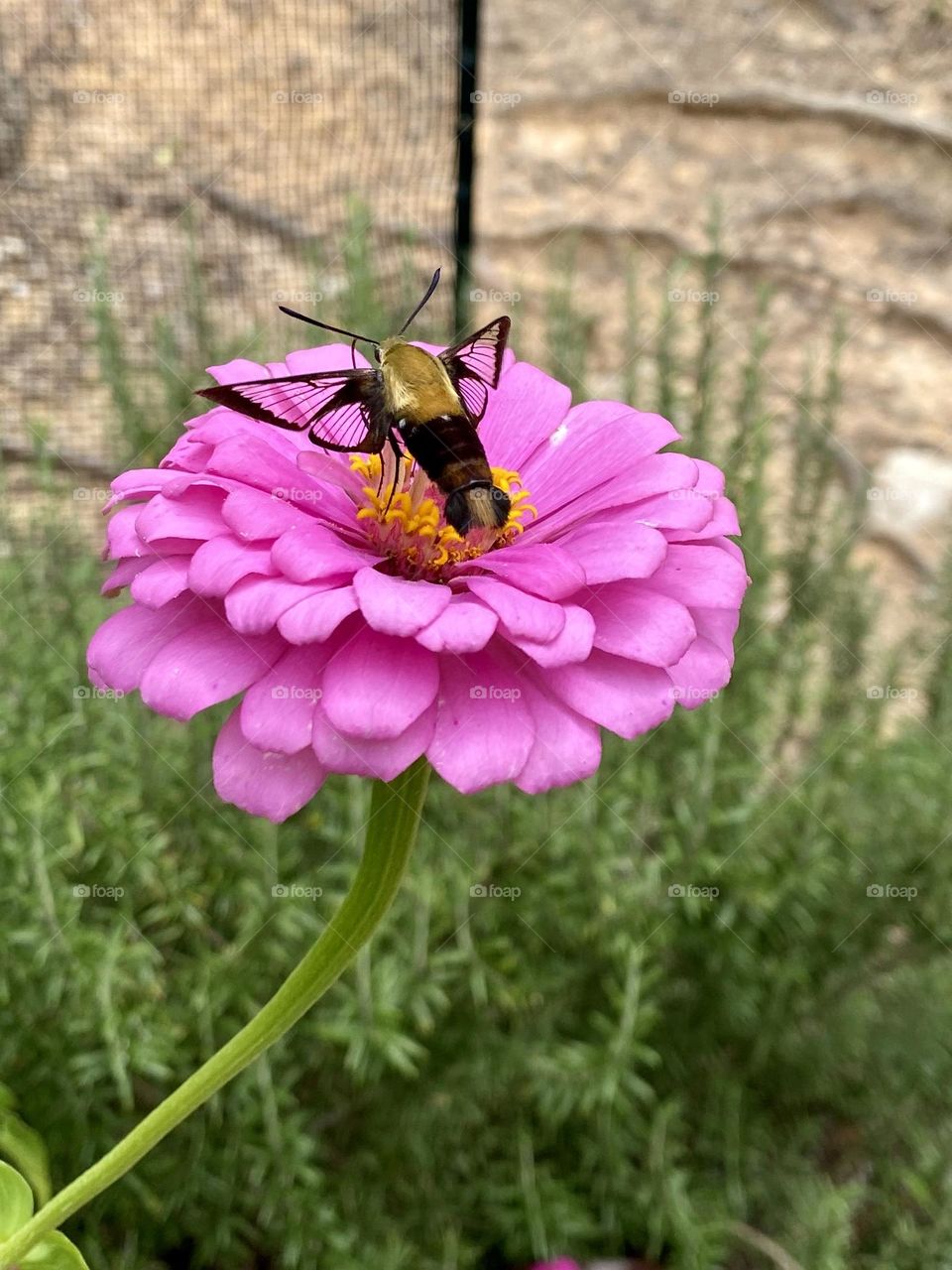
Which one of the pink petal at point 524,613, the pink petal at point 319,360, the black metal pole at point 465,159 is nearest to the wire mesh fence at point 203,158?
the black metal pole at point 465,159

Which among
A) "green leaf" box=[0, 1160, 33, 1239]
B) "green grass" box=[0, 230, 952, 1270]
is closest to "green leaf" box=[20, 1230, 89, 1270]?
"green leaf" box=[0, 1160, 33, 1239]

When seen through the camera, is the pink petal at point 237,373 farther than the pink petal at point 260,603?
Yes

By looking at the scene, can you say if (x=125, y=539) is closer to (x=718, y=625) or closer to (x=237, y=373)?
(x=237, y=373)

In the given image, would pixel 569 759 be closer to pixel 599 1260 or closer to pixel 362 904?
pixel 362 904

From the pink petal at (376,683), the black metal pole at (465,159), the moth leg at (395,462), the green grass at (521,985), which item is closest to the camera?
the pink petal at (376,683)

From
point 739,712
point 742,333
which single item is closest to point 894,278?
point 742,333

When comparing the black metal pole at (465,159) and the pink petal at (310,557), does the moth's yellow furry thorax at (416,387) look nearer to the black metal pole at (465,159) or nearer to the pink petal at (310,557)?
the pink petal at (310,557)

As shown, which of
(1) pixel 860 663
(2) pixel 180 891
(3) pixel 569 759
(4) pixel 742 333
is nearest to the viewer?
(3) pixel 569 759

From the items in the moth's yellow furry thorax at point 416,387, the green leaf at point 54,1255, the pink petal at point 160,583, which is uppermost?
the moth's yellow furry thorax at point 416,387
